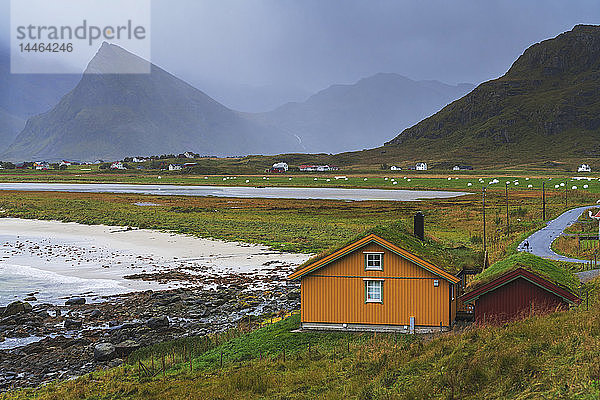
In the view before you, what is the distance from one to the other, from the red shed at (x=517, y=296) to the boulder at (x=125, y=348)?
15652 millimetres

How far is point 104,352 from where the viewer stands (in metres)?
27.4

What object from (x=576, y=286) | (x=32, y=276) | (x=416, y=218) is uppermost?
(x=416, y=218)

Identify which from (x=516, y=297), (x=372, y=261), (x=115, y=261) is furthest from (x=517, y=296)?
(x=115, y=261)

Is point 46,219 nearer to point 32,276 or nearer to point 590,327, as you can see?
point 32,276

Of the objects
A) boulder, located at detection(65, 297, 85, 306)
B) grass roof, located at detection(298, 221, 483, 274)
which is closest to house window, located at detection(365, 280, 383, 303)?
grass roof, located at detection(298, 221, 483, 274)

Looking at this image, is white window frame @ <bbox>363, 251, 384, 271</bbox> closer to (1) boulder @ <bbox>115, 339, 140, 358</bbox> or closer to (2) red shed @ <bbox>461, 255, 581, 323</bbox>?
(2) red shed @ <bbox>461, 255, 581, 323</bbox>

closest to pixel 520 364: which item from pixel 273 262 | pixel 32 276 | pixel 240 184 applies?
pixel 273 262

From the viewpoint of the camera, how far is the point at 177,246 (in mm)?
65062

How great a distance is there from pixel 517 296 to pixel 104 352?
18895mm

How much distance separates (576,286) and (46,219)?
8632 cm

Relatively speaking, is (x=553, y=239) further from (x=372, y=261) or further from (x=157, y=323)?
(x=157, y=323)

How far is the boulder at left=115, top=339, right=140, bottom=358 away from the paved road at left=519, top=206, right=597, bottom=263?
95.8 ft

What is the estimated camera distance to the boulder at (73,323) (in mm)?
32544

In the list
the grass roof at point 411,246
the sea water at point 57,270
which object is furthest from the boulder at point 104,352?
the sea water at point 57,270
